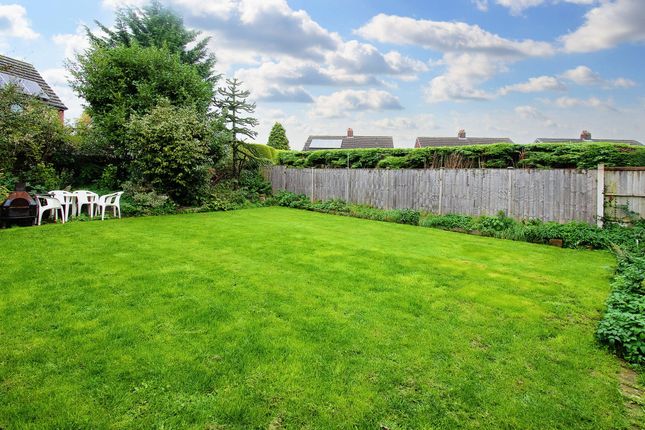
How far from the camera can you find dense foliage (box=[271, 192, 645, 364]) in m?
3.52

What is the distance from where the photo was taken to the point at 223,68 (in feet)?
73.5

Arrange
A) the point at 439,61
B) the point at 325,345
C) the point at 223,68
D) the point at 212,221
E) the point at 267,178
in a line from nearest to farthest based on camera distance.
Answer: the point at 325,345, the point at 212,221, the point at 439,61, the point at 267,178, the point at 223,68

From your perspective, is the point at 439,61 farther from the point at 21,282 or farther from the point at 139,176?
the point at 21,282

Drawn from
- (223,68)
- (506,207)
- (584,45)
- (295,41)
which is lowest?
(506,207)

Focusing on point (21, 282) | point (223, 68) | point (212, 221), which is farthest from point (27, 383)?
point (223, 68)

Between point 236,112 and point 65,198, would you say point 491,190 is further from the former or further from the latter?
point 65,198

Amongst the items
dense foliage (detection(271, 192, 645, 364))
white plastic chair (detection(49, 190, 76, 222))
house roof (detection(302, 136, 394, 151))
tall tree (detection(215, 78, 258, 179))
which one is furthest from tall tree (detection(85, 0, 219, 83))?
house roof (detection(302, 136, 394, 151))

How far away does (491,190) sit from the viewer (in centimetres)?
1092

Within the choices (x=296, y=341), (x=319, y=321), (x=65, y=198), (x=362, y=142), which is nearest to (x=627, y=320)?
(x=319, y=321)

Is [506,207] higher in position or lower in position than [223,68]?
lower

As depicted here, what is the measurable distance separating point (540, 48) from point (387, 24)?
5.42m

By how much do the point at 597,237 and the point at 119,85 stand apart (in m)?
15.6

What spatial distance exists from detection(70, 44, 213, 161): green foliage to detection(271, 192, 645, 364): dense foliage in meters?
6.35

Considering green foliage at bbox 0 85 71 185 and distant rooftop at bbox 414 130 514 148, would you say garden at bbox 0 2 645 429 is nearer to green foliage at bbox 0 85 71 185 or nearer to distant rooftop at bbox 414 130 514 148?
green foliage at bbox 0 85 71 185
